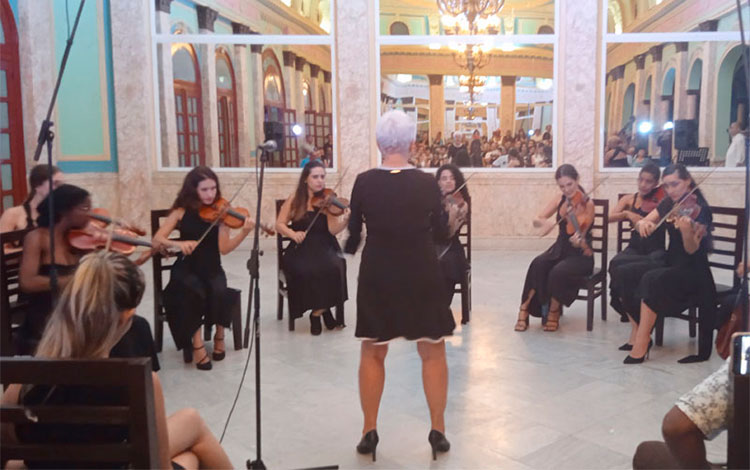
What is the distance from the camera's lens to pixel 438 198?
114 inches

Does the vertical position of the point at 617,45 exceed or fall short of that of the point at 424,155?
it exceeds it

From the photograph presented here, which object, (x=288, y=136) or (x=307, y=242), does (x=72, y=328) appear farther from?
(x=288, y=136)

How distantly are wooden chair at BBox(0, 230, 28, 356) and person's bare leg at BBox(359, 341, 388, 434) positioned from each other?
1792 millimetres

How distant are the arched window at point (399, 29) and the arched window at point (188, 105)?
93.2 inches

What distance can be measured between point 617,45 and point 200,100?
4.89 m

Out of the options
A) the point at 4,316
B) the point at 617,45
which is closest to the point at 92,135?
the point at 4,316

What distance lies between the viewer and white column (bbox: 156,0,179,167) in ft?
27.7

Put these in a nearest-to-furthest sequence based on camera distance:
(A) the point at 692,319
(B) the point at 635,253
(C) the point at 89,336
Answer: (C) the point at 89,336 → (A) the point at 692,319 → (B) the point at 635,253

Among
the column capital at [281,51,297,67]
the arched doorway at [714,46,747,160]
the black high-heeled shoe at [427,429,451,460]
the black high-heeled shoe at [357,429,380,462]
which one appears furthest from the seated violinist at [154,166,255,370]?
the arched doorway at [714,46,747,160]

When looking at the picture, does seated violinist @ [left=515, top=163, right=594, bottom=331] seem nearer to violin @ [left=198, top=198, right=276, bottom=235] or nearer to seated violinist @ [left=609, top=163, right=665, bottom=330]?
seated violinist @ [left=609, top=163, right=665, bottom=330]

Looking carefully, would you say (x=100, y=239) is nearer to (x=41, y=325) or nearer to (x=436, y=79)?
(x=41, y=325)

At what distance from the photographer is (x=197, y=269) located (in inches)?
170

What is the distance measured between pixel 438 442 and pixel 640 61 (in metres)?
6.46

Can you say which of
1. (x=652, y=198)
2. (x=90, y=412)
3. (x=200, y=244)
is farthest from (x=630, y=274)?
(x=90, y=412)
